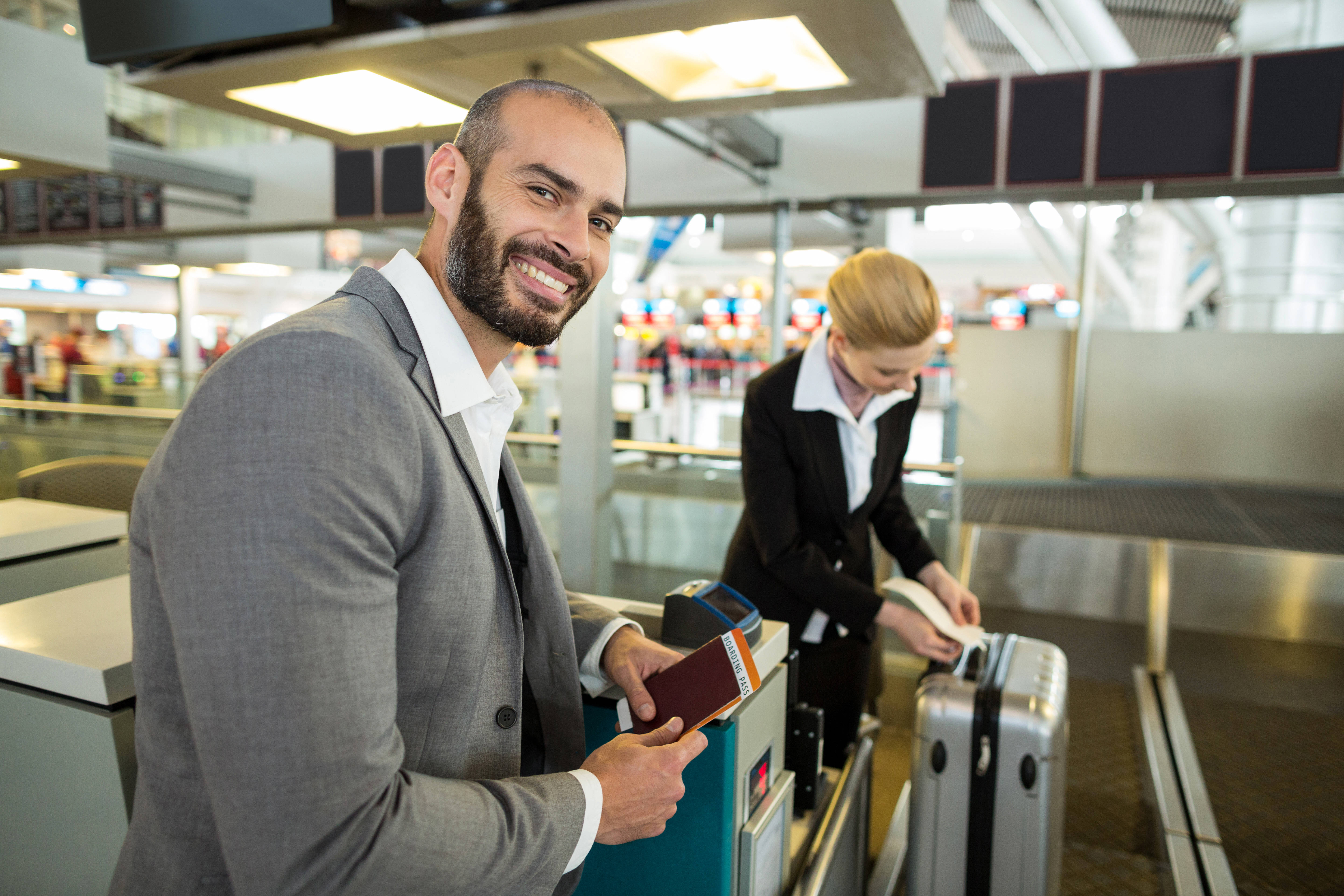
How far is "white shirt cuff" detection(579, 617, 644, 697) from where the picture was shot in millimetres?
1302

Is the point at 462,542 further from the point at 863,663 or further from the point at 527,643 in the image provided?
the point at 863,663

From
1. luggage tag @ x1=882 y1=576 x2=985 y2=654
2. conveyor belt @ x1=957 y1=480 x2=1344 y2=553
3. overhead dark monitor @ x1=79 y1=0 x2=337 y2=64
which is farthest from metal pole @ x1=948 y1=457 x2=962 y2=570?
overhead dark monitor @ x1=79 y1=0 x2=337 y2=64

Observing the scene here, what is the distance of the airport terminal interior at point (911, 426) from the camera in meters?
1.56

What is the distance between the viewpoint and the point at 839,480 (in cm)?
208

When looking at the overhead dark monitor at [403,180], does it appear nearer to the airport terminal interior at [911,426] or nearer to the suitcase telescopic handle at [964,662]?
the airport terminal interior at [911,426]

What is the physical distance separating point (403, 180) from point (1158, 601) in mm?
6715

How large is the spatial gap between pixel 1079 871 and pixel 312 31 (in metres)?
3.42

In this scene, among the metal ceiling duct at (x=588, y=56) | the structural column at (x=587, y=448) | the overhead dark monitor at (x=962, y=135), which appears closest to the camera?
the metal ceiling duct at (x=588, y=56)

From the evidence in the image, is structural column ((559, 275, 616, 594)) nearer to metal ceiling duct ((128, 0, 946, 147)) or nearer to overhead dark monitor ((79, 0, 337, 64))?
metal ceiling duct ((128, 0, 946, 147))

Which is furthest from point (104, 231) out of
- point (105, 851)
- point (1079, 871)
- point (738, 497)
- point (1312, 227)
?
point (1312, 227)

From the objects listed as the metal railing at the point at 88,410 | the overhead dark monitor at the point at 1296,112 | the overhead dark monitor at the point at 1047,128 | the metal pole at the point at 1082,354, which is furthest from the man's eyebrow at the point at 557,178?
the metal pole at the point at 1082,354

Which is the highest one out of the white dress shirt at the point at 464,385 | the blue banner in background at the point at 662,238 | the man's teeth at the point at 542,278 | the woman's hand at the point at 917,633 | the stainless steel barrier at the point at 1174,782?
the blue banner in background at the point at 662,238

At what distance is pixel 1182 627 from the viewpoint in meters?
5.62

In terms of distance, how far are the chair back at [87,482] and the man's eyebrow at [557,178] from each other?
299cm
